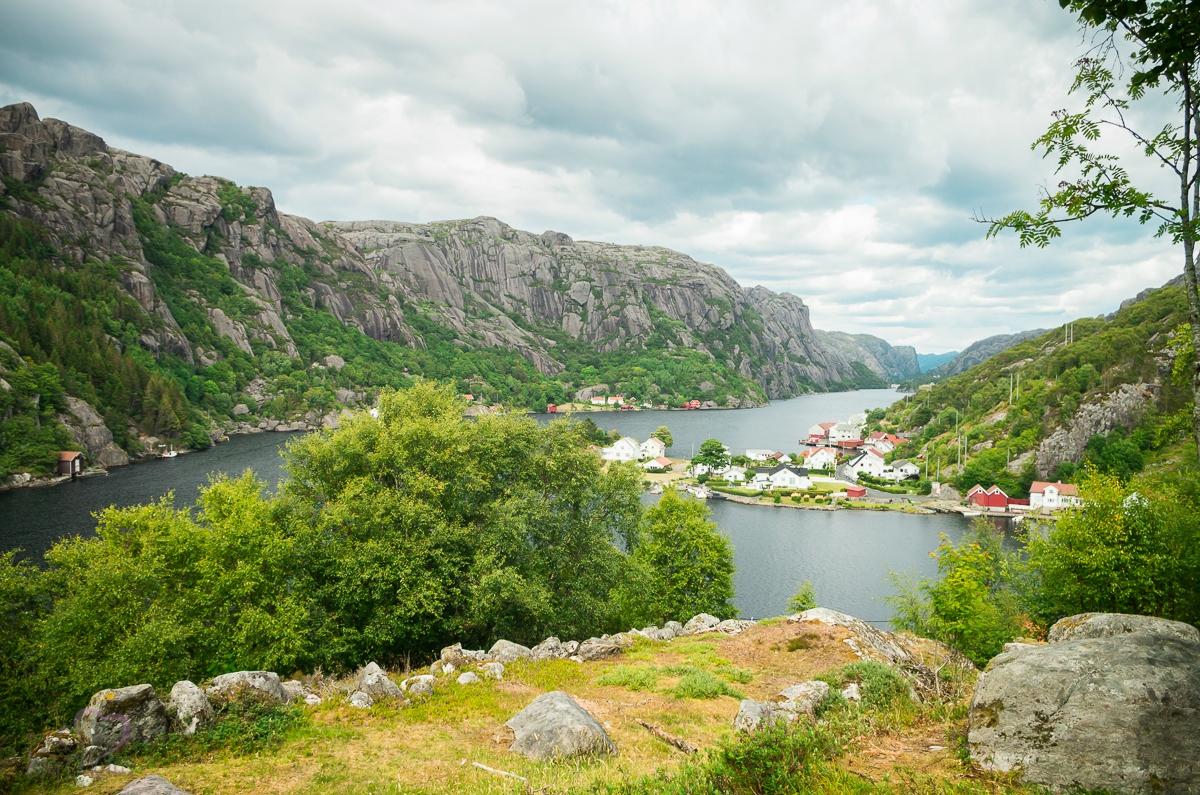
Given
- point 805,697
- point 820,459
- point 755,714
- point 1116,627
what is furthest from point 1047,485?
point 755,714

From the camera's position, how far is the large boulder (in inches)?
261

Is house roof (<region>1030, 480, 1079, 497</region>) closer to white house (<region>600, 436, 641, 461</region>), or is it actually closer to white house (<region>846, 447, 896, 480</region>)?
white house (<region>846, 447, 896, 480</region>)

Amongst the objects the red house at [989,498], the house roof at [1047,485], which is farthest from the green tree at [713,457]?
the house roof at [1047,485]

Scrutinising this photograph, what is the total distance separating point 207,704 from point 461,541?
1179 cm

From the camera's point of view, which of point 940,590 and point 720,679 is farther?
point 940,590

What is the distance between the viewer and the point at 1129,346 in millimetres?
99750

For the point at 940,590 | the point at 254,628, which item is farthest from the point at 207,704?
the point at 940,590

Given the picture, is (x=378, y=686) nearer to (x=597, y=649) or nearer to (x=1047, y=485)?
(x=597, y=649)

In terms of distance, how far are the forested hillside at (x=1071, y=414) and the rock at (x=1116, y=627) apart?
2854 inches

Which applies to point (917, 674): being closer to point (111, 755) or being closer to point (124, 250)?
point (111, 755)

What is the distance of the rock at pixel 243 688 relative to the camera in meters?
12.4

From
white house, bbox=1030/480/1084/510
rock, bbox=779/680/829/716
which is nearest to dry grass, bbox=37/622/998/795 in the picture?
rock, bbox=779/680/829/716

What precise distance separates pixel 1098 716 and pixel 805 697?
6907mm

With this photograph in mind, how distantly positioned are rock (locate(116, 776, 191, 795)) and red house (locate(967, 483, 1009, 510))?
100154 millimetres
